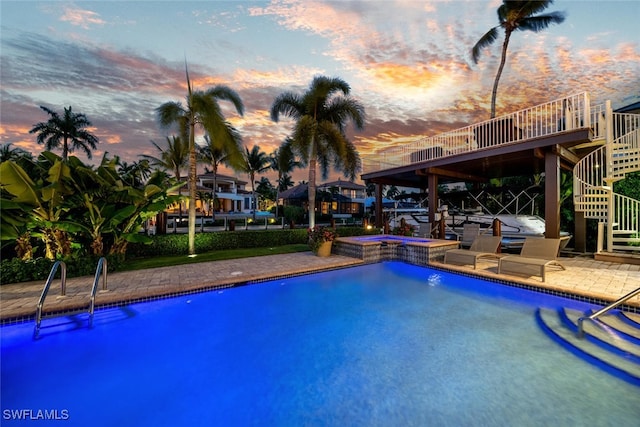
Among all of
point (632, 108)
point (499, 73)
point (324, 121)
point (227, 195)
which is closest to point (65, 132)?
point (227, 195)

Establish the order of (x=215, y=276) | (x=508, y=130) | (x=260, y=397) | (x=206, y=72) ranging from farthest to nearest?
(x=206, y=72)
(x=508, y=130)
(x=215, y=276)
(x=260, y=397)

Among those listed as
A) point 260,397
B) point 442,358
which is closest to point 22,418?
point 260,397

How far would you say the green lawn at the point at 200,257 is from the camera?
792cm

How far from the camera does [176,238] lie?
32.4ft

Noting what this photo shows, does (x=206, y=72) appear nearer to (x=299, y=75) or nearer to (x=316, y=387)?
(x=299, y=75)

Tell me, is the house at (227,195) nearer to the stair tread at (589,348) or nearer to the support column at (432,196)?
the support column at (432,196)

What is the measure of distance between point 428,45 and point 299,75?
20.2 feet

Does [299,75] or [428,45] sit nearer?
[428,45]

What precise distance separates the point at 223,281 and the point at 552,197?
1053cm

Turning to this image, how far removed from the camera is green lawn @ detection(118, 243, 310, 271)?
26.0 feet

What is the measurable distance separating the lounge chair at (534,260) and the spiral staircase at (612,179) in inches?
126

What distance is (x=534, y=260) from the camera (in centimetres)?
658

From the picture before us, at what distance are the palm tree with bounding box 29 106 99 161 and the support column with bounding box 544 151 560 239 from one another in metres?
35.5

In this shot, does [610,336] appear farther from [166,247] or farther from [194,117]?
[194,117]
